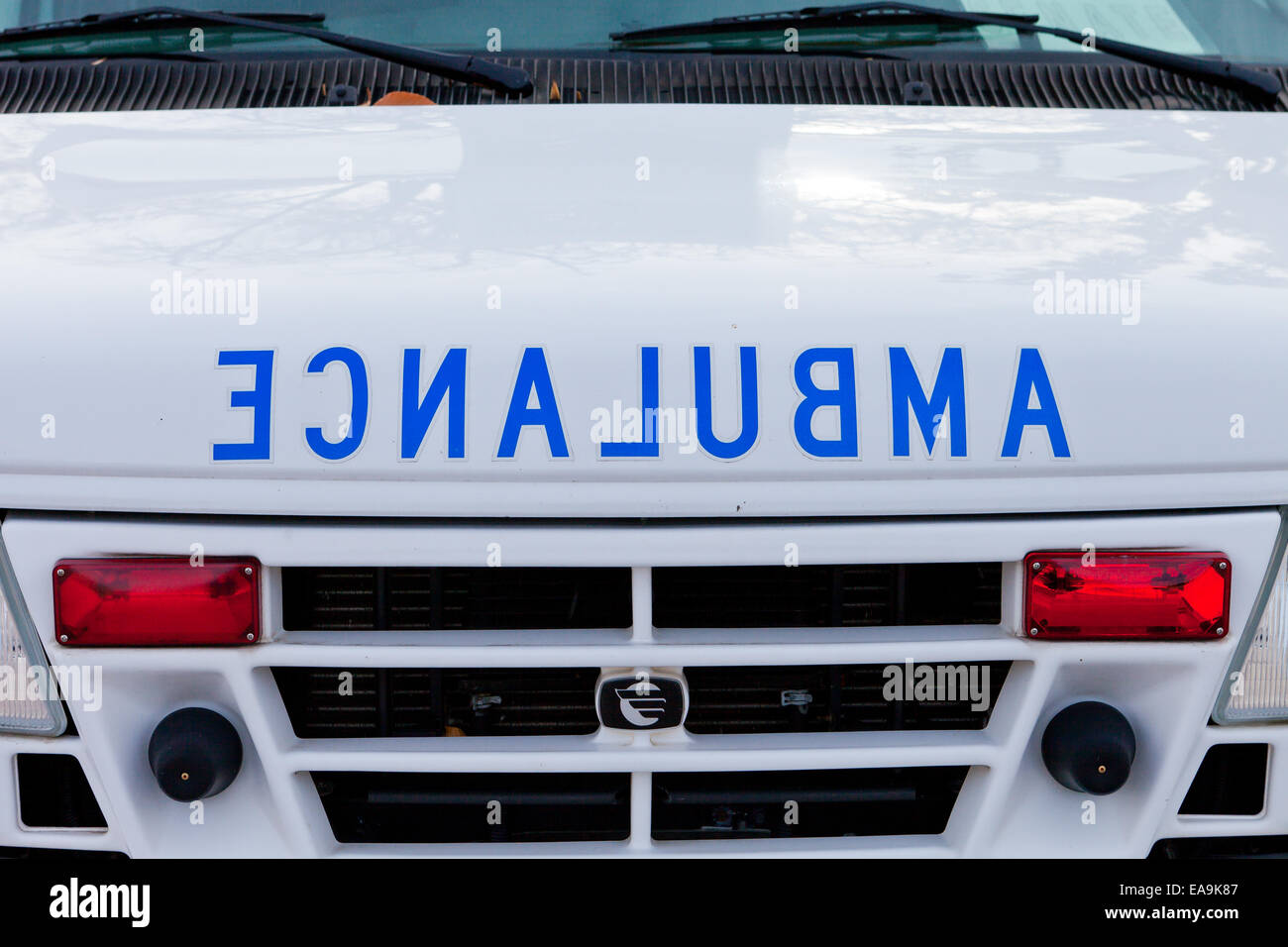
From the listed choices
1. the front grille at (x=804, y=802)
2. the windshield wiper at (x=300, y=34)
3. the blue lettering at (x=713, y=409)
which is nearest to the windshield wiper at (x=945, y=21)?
the windshield wiper at (x=300, y=34)

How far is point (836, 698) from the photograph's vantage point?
5.81 ft

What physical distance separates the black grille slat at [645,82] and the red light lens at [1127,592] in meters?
0.99

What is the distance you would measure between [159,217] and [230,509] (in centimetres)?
46

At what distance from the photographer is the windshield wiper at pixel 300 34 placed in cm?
229

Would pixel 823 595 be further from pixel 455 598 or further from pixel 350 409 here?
pixel 350 409

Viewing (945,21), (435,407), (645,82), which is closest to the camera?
(435,407)

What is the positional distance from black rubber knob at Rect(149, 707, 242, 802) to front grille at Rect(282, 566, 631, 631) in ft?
0.52

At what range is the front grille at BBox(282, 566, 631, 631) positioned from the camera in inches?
67.2

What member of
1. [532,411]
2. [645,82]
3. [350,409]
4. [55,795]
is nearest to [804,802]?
[532,411]

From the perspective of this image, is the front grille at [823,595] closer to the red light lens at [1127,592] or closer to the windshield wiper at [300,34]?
the red light lens at [1127,592]

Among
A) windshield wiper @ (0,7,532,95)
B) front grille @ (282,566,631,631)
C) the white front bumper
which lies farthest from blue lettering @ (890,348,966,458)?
windshield wiper @ (0,7,532,95)

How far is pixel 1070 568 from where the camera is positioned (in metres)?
1.66

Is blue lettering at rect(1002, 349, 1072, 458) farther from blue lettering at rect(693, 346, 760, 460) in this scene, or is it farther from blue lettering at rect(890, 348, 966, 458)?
blue lettering at rect(693, 346, 760, 460)

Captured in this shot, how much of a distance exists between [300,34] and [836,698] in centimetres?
154
